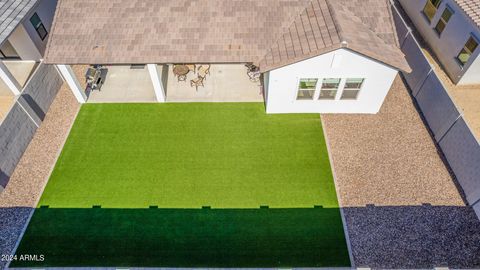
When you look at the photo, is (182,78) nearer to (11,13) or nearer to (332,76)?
(332,76)

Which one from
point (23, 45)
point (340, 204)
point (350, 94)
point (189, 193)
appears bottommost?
point (189, 193)

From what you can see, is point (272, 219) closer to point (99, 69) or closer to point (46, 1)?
point (99, 69)

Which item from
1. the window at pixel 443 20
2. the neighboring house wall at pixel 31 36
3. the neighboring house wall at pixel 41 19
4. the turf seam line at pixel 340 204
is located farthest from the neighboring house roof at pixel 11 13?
the window at pixel 443 20

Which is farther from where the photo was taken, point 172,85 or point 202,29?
point 172,85

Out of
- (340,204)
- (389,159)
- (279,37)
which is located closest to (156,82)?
(279,37)

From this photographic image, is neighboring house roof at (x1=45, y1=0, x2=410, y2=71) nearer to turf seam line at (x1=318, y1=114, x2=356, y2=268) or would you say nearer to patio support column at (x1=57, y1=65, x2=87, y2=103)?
patio support column at (x1=57, y1=65, x2=87, y2=103)

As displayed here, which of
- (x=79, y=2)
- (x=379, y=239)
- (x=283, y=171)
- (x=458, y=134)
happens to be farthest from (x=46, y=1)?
(x=458, y=134)

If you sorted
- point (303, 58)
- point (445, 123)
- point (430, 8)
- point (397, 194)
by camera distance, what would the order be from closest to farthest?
point (303, 58)
point (397, 194)
point (445, 123)
point (430, 8)
